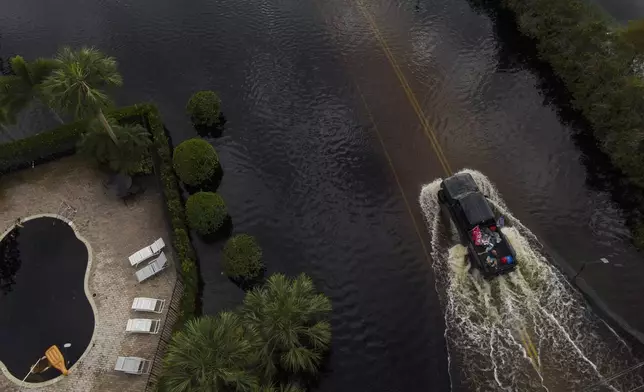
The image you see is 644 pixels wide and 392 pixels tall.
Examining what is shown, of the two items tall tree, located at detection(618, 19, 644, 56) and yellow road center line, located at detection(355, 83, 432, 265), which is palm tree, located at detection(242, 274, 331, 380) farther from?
tall tree, located at detection(618, 19, 644, 56)

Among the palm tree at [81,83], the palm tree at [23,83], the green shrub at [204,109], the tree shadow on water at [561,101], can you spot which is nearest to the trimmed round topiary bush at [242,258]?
the green shrub at [204,109]

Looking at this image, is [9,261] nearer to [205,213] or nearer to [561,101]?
[205,213]

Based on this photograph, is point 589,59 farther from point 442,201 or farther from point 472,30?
point 442,201

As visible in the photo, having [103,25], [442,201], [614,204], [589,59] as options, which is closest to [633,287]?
[614,204]

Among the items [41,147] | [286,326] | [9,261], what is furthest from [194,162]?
[286,326]

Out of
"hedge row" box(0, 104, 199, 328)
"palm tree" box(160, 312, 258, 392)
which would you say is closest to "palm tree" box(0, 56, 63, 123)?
"hedge row" box(0, 104, 199, 328)

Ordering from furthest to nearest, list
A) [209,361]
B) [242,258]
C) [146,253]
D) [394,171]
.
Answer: [394,171]
[146,253]
[242,258]
[209,361]

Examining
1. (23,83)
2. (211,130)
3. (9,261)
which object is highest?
(23,83)

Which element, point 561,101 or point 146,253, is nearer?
point 146,253
